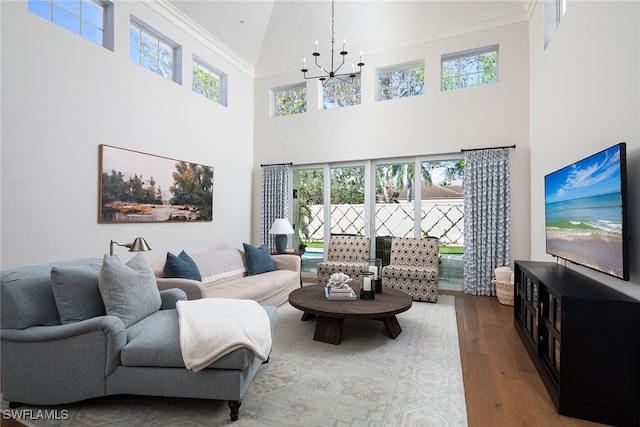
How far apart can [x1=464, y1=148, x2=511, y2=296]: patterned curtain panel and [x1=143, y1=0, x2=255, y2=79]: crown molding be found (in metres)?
4.19

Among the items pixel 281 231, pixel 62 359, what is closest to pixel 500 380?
pixel 62 359

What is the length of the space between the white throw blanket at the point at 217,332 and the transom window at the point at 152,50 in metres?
3.54

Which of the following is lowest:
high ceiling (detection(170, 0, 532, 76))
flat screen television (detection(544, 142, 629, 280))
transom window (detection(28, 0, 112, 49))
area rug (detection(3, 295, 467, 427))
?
area rug (detection(3, 295, 467, 427))

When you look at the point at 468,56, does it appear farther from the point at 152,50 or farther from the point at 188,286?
the point at 188,286

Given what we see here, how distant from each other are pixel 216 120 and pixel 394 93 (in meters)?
2.98

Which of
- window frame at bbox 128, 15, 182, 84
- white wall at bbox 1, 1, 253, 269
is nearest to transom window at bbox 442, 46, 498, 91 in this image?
white wall at bbox 1, 1, 253, 269

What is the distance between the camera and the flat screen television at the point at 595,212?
6.25 feet

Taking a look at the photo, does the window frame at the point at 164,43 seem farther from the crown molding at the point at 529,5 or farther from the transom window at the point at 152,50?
the crown molding at the point at 529,5

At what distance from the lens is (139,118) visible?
13.2 ft

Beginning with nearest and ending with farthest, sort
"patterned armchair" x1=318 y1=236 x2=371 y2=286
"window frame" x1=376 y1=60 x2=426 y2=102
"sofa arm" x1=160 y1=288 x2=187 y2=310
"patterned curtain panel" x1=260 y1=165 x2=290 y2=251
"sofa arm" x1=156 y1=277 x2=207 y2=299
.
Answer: "sofa arm" x1=160 y1=288 x2=187 y2=310
"sofa arm" x1=156 y1=277 x2=207 y2=299
"patterned armchair" x1=318 y1=236 x2=371 y2=286
"window frame" x1=376 y1=60 x2=426 y2=102
"patterned curtain panel" x1=260 y1=165 x2=290 y2=251

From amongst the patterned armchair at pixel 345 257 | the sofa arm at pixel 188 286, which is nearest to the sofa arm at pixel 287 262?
the patterned armchair at pixel 345 257

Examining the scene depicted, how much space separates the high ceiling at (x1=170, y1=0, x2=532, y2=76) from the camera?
15.2 feet

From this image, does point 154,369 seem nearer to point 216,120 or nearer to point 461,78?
A: point 216,120

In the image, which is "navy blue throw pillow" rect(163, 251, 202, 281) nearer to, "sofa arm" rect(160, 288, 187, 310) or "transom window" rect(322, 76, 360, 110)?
"sofa arm" rect(160, 288, 187, 310)
